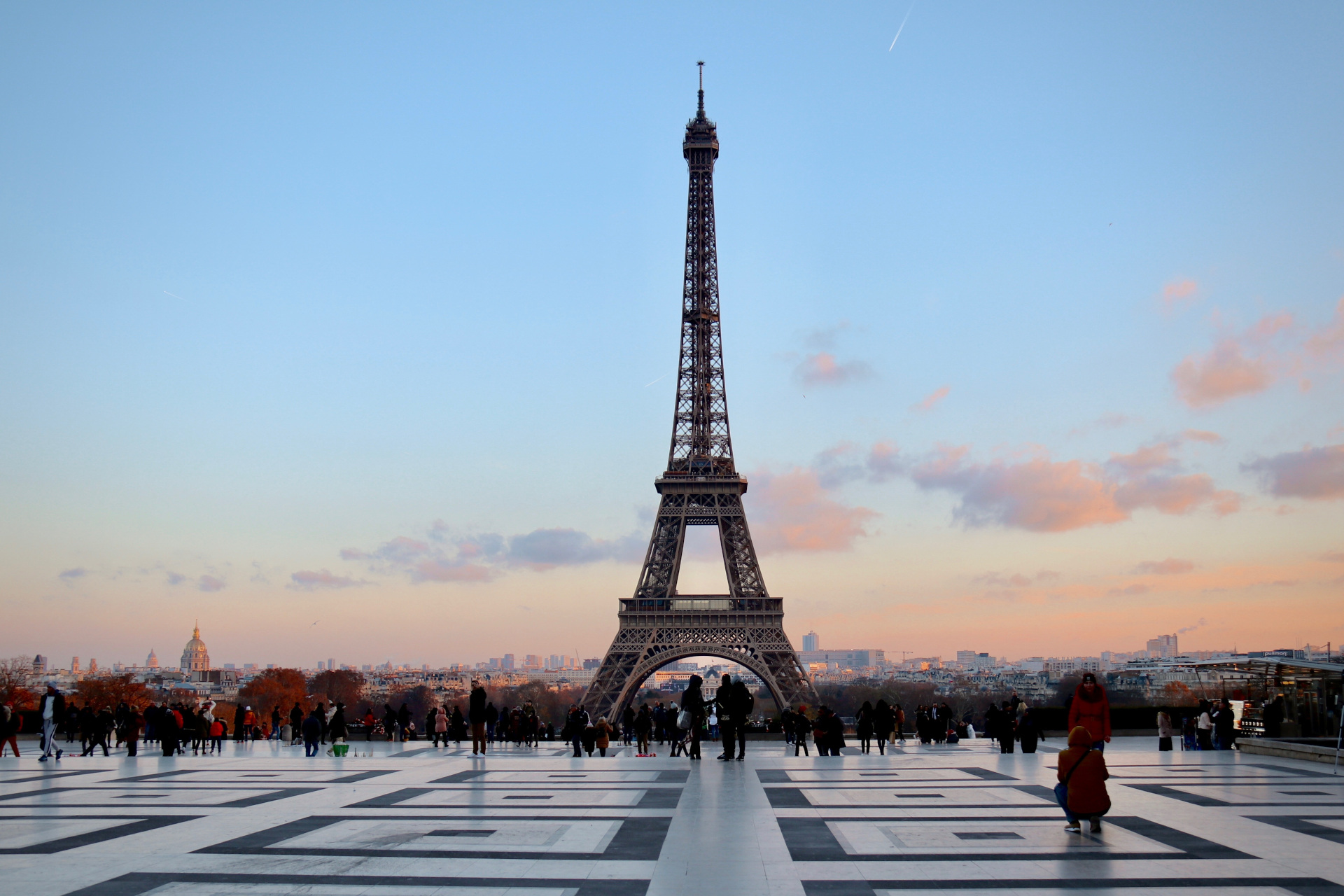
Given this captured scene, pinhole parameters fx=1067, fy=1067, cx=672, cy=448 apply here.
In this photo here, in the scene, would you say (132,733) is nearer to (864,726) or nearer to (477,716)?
(477,716)

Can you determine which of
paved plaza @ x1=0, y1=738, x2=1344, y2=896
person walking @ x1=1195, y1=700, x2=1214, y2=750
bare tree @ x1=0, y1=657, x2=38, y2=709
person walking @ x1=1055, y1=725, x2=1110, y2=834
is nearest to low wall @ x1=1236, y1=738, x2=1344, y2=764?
paved plaza @ x1=0, y1=738, x2=1344, y2=896

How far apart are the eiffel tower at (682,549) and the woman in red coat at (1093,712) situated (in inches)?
1657

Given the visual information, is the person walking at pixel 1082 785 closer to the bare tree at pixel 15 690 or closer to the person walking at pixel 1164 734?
the person walking at pixel 1164 734

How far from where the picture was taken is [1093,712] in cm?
1142

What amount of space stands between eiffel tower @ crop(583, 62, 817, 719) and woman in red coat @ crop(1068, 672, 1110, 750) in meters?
42.1

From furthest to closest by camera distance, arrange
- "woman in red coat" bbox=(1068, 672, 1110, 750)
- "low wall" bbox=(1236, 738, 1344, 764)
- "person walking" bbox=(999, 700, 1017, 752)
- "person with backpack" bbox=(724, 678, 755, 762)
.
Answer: "person walking" bbox=(999, 700, 1017, 752)
"person with backpack" bbox=(724, 678, 755, 762)
"low wall" bbox=(1236, 738, 1344, 764)
"woman in red coat" bbox=(1068, 672, 1110, 750)

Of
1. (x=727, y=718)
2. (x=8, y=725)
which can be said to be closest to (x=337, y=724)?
(x=8, y=725)

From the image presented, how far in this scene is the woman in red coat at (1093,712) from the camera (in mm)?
11391

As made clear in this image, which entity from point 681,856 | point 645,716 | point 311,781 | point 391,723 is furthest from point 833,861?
point 391,723

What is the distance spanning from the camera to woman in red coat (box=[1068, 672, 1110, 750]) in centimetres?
1139

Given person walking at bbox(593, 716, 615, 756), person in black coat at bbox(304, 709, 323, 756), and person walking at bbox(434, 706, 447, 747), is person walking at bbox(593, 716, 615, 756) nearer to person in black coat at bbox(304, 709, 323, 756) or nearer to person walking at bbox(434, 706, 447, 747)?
person walking at bbox(434, 706, 447, 747)

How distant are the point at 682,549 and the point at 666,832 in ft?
166

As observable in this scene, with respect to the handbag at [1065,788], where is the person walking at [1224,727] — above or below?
below

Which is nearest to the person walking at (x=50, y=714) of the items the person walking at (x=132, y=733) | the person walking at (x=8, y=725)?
the person walking at (x=8, y=725)
